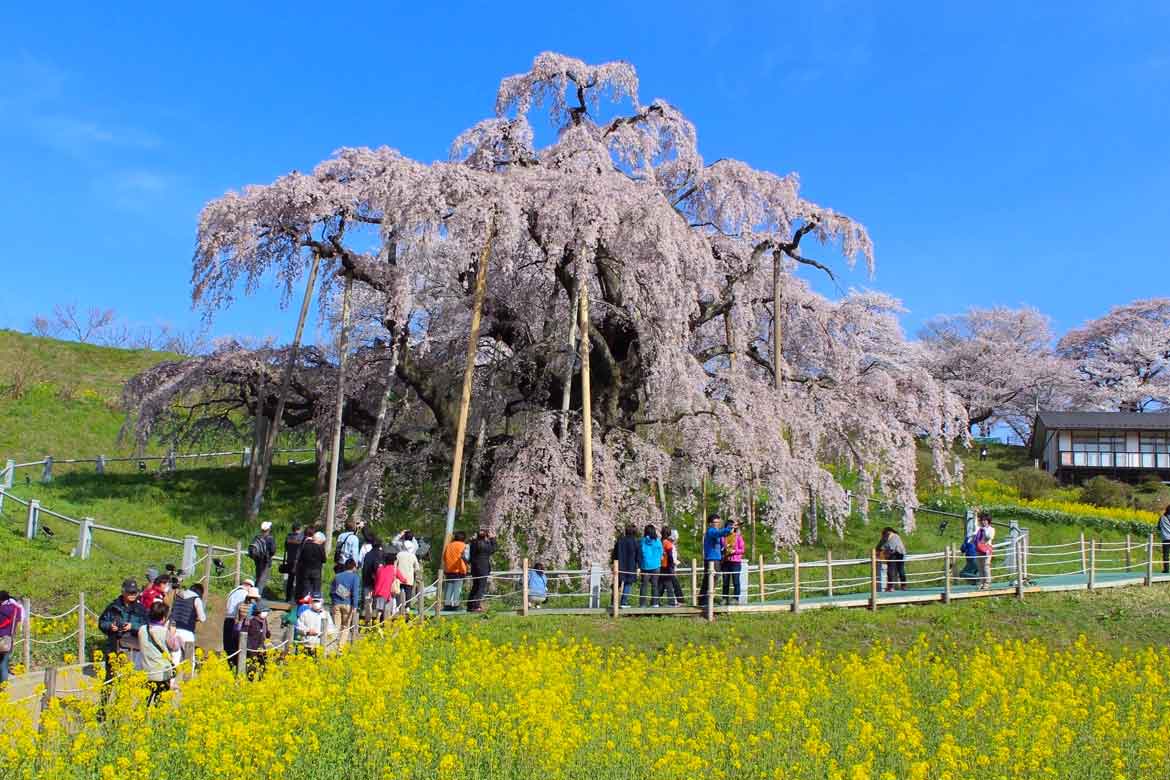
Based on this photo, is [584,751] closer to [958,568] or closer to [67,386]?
[958,568]

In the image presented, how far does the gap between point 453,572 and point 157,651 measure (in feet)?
25.2

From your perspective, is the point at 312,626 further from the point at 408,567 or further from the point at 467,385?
the point at 467,385

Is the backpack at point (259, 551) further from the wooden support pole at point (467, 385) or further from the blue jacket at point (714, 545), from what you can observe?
the blue jacket at point (714, 545)

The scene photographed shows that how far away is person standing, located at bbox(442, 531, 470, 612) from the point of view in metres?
18.6

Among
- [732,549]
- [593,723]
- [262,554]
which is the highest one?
[732,549]

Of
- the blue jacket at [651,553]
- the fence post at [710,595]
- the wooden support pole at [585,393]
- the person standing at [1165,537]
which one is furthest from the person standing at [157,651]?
the person standing at [1165,537]

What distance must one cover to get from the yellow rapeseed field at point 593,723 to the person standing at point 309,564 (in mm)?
2283

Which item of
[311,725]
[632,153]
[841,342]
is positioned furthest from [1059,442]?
[311,725]

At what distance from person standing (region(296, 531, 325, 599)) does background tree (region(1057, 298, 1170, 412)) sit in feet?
205

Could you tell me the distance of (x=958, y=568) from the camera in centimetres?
2475

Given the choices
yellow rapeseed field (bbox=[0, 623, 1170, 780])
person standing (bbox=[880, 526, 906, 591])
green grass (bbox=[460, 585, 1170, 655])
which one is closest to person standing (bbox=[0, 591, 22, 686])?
yellow rapeseed field (bbox=[0, 623, 1170, 780])

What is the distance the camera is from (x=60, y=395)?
1909 inches

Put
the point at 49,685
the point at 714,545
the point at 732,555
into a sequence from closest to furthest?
the point at 49,685, the point at 714,545, the point at 732,555

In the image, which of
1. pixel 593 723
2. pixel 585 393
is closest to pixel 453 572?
pixel 585 393
